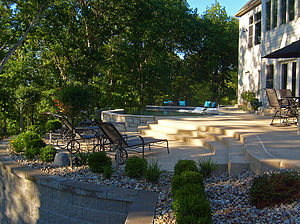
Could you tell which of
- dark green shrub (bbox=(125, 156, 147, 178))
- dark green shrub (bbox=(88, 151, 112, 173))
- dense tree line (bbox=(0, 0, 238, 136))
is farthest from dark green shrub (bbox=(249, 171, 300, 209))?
dense tree line (bbox=(0, 0, 238, 136))

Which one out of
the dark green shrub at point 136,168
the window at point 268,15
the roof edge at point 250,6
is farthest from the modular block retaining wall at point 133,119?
the roof edge at point 250,6

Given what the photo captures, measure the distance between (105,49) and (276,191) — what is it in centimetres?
2166

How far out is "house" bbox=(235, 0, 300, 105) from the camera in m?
12.3

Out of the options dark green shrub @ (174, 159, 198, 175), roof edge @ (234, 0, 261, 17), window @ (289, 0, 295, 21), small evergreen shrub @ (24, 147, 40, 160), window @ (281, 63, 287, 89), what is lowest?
small evergreen shrub @ (24, 147, 40, 160)

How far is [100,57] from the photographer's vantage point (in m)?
20.2

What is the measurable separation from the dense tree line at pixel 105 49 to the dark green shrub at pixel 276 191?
11792mm

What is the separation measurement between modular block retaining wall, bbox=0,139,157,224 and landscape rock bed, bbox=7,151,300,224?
27 centimetres

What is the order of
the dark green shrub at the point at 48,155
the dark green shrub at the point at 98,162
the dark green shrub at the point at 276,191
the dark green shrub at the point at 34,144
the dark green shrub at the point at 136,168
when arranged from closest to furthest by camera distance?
1. the dark green shrub at the point at 276,191
2. the dark green shrub at the point at 136,168
3. the dark green shrub at the point at 98,162
4. the dark green shrub at the point at 48,155
5. the dark green shrub at the point at 34,144

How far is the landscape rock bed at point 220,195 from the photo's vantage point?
3.05 m

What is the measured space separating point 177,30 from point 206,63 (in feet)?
14.0

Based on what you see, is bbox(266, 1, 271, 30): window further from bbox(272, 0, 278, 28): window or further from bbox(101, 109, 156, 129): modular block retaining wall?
bbox(101, 109, 156, 129): modular block retaining wall

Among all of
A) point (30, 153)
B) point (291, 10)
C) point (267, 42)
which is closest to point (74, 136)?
point (30, 153)

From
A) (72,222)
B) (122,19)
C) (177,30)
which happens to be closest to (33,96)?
(72,222)

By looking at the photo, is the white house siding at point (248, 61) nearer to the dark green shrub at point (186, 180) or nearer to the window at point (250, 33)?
the window at point (250, 33)
